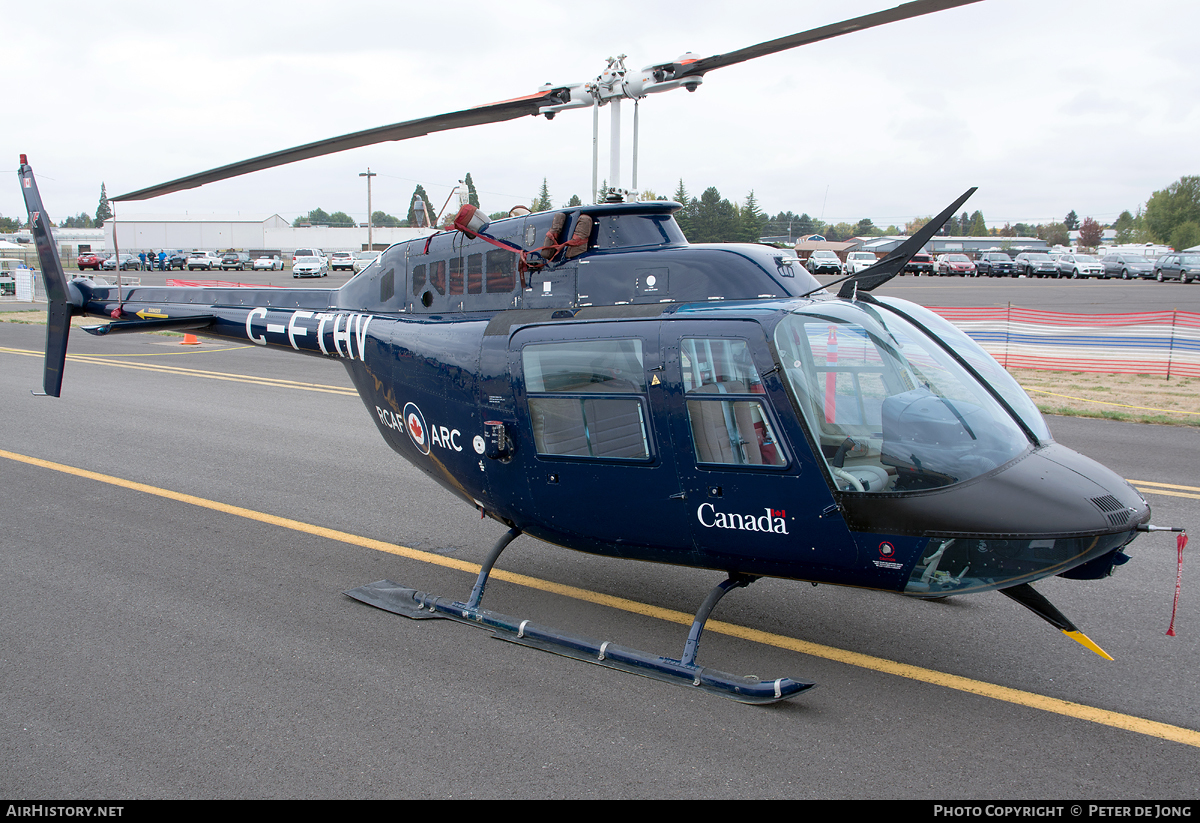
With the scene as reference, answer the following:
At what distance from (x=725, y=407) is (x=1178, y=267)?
49.5 m

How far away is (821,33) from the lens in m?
4.12

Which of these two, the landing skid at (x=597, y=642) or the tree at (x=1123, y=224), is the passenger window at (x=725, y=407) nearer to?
the landing skid at (x=597, y=642)

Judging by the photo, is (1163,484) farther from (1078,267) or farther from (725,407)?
(1078,267)

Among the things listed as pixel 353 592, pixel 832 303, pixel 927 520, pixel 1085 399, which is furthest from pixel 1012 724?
pixel 1085 399

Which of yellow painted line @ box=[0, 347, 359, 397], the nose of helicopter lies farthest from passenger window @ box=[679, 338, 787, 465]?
yellow painted line @ box=[0, 347, 359, 397]

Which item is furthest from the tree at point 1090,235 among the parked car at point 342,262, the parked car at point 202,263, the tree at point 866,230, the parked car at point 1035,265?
the parked car at point 202,263

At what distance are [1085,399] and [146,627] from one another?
13376 mm

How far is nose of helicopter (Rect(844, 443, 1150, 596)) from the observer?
12.4ft

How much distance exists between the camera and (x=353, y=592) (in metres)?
5.89

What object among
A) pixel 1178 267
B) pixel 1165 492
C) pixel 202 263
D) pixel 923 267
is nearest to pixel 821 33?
pixel 1165 492

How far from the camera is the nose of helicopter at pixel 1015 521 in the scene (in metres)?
3.78

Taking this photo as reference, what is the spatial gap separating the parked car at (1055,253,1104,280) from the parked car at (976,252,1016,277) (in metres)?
2.92

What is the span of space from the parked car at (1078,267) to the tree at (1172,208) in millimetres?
77668

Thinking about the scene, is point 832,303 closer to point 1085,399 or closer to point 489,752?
point 489,752
